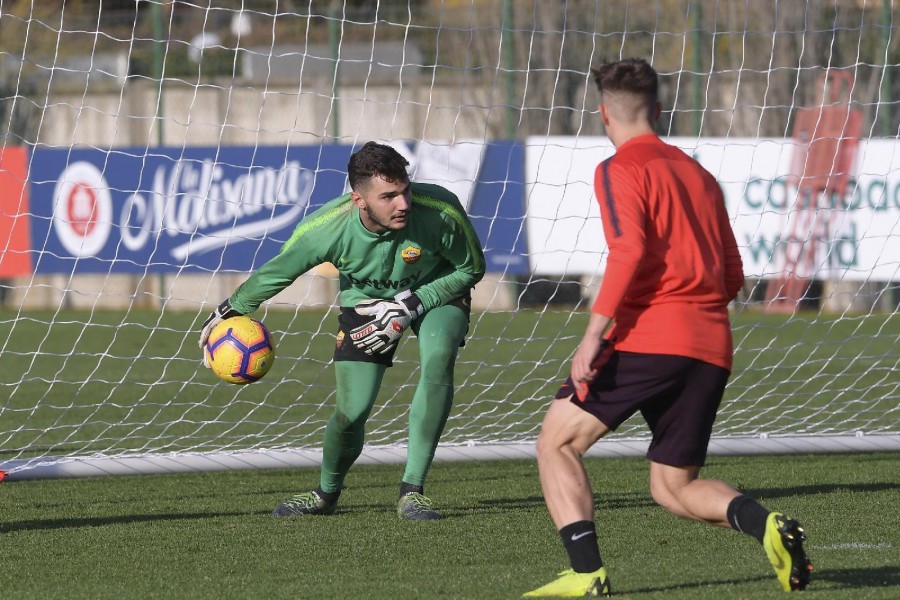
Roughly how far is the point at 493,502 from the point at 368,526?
846 millimetres

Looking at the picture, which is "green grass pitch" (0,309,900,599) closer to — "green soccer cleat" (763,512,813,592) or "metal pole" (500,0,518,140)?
"green soccer cleat" (763,512,813,592)

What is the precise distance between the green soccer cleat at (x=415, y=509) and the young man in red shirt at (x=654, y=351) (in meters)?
1.75

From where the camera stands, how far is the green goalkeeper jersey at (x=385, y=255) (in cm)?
577

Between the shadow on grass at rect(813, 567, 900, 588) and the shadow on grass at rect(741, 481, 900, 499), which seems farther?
the shadow on grass at rect(741, 481, 900, 499)

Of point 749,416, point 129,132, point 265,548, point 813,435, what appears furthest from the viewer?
point 129,132

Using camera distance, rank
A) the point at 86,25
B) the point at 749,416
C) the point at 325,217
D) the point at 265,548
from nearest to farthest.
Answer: the point at 265,548 < the point at 325,217 < the point at 749,416 < the point at 86,25

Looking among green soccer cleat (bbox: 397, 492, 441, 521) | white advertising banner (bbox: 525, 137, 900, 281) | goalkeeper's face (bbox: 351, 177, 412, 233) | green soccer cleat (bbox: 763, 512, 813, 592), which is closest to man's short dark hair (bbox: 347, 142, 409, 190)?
goalkeeper's face (bbox: 351, 177, 412, 233)

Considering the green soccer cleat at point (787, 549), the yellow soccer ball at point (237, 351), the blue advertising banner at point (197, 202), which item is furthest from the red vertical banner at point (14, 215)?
the green soccer cleat at point (787, 549)

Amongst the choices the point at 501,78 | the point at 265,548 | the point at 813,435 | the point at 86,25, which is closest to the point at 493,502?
the point at 265,548

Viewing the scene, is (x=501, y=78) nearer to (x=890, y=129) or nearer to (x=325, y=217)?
(x=890, y=129)

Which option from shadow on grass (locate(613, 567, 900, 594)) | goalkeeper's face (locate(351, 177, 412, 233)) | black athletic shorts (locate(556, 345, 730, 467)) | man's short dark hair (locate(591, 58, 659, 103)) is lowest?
shadow on grass (locate(613, 567, 900, 594))

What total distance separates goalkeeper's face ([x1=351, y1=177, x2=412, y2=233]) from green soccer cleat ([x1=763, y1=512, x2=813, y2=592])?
2108 mm

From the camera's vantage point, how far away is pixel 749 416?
9.33m

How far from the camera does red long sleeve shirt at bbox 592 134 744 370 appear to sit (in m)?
3.98
